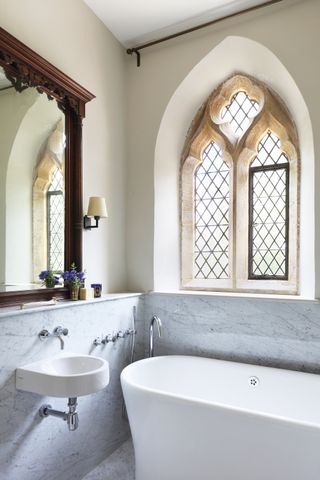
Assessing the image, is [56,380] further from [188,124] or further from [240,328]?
[188,124]

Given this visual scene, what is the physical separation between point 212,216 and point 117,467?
2.01m

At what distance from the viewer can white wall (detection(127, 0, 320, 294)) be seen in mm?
2322

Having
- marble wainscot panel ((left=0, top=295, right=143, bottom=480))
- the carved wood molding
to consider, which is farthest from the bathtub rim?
the carved wood molding

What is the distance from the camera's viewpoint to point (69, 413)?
1.68 m

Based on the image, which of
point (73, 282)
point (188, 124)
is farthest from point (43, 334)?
point (188, 124)

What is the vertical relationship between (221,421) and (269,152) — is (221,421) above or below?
below

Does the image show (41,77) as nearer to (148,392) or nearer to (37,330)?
(37,330)

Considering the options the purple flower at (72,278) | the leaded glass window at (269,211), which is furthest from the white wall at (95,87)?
the leaded glass window at (269,211)

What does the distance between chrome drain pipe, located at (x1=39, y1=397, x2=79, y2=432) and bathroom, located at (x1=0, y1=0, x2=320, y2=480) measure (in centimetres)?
4

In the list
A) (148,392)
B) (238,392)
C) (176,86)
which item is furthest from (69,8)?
(238,392)

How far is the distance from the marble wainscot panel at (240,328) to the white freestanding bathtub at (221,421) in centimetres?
18

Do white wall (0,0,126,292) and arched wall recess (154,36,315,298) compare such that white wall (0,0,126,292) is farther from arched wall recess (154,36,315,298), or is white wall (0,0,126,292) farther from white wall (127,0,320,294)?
arched wall recess (154,36,315,298)

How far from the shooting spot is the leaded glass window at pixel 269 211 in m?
2.72

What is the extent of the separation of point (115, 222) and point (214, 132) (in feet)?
3.84
